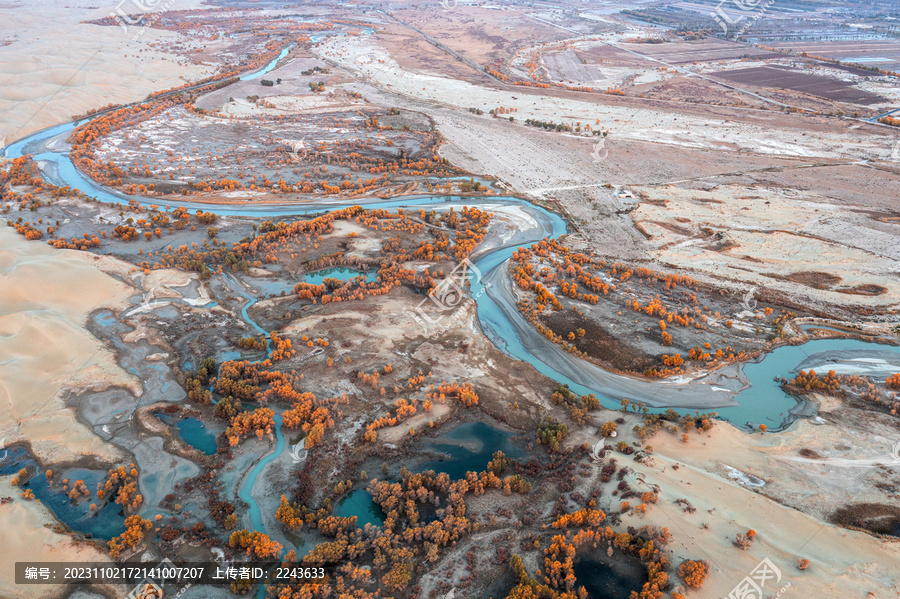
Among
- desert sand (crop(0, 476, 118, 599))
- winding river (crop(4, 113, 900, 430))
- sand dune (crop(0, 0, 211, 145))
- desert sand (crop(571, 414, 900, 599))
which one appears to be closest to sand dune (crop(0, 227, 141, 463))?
desert sand (crop(0, 476, 118, 599))

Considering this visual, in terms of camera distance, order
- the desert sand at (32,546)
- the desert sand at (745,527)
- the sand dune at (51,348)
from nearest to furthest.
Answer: the desert sand at (32,546)
the desert sand at (745,527)
the sand dune at (51,348)

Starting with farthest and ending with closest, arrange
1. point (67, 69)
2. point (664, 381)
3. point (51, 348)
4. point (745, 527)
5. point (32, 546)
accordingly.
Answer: point (67, 69) → point (664, 381) → point (51, 348) → point (745, 527) → point (32, 546)

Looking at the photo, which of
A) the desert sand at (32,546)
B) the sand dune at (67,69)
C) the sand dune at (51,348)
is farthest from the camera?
the sand dune at (67,69)

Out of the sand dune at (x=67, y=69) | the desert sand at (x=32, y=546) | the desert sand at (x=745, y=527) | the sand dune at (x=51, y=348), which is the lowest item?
the desert sand at (x=32, y=546)

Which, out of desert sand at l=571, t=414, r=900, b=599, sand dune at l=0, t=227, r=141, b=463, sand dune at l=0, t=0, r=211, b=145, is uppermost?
sand dune at l=0, t=0, r=211, b=145

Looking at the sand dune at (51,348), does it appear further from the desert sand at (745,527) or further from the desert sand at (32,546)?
the desert sand at (745,527)

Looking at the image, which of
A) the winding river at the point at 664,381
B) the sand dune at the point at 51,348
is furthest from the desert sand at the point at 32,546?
the winding river at the point at 664,381

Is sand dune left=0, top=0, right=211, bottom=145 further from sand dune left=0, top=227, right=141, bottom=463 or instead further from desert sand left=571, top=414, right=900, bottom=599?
desert sand left=571, top=414, right=900, bottom=599

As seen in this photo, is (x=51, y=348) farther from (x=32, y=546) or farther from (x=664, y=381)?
(x=664, y=381)

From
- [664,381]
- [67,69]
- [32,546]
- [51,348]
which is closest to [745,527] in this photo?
[664,381]

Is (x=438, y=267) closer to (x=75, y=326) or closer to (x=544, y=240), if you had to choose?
(x=544, y=240)

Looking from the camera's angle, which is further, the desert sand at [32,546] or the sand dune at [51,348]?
the sand dune at [51,348]
